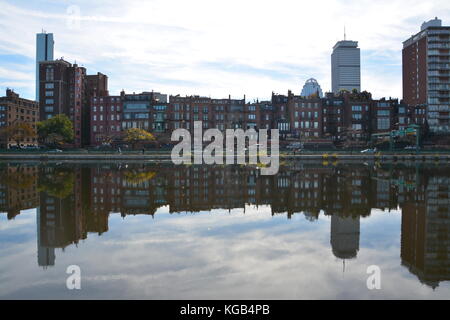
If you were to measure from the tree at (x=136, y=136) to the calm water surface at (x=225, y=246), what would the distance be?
79752 mm

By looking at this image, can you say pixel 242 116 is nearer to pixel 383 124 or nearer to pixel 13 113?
pixel 383 124

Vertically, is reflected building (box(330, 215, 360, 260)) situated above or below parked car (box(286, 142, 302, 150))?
below

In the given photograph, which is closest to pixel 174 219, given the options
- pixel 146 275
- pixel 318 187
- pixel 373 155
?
pixel 146 275

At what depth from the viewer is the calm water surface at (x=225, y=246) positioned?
10.2 meters

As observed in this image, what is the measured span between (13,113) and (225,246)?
13851 cm

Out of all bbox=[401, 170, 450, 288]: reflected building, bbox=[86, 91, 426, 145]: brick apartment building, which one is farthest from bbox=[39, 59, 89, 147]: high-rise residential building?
bbox=[401, 170, 450, 288]: reflected building

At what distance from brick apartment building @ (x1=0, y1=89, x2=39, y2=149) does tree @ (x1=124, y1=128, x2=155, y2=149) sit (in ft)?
125

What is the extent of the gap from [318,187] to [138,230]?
751 inches

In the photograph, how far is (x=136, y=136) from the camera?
105 meters

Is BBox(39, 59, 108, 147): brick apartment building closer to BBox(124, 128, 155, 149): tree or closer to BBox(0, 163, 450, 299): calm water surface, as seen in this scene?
BBox(124, 128, 155, 149): tree

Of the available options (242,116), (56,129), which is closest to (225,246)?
(56,129)

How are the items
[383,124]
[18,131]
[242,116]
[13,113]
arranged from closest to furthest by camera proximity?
[18,131], [242,116], [383,124], [13,113]

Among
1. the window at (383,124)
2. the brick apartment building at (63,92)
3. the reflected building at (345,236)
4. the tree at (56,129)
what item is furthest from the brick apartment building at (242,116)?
the reflected building at (345,236)

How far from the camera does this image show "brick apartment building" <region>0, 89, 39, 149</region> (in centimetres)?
12430
